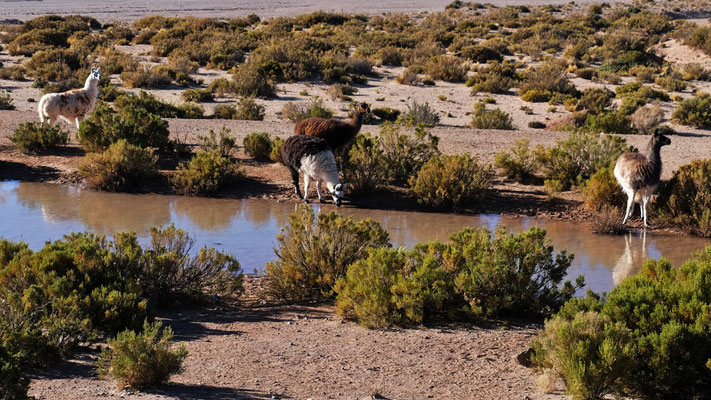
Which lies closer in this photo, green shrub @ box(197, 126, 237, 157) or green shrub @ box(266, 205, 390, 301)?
green shrub @ box(266, 205, 390, 301)

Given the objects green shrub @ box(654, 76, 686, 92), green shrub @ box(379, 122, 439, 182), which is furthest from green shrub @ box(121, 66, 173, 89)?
green shrub @ box(654, 76, 686, 92)

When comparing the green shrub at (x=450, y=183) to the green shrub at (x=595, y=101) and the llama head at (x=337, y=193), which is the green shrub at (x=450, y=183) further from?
the green shrub at (x=595, y=101)

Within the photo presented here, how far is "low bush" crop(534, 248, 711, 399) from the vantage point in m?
5.39

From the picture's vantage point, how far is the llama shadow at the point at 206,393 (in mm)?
5500

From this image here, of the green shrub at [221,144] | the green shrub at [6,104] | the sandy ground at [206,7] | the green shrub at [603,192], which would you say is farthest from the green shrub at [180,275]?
the sandy ground at [206,7]

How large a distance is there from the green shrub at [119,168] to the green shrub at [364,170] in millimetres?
3885

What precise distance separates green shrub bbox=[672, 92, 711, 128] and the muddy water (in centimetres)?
949

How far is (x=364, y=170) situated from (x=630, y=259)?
16.6 ft

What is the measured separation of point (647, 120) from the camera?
2041cm

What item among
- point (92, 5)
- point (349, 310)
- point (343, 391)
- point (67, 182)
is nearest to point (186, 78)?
point (67, 182)

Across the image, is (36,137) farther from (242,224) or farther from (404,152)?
(404,152)

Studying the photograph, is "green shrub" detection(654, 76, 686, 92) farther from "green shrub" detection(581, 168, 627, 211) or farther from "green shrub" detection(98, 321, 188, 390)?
"green shrub" detection(98, 321, 188, 390)

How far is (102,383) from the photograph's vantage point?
578 cm

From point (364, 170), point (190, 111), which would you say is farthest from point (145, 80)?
point (364, 170)
